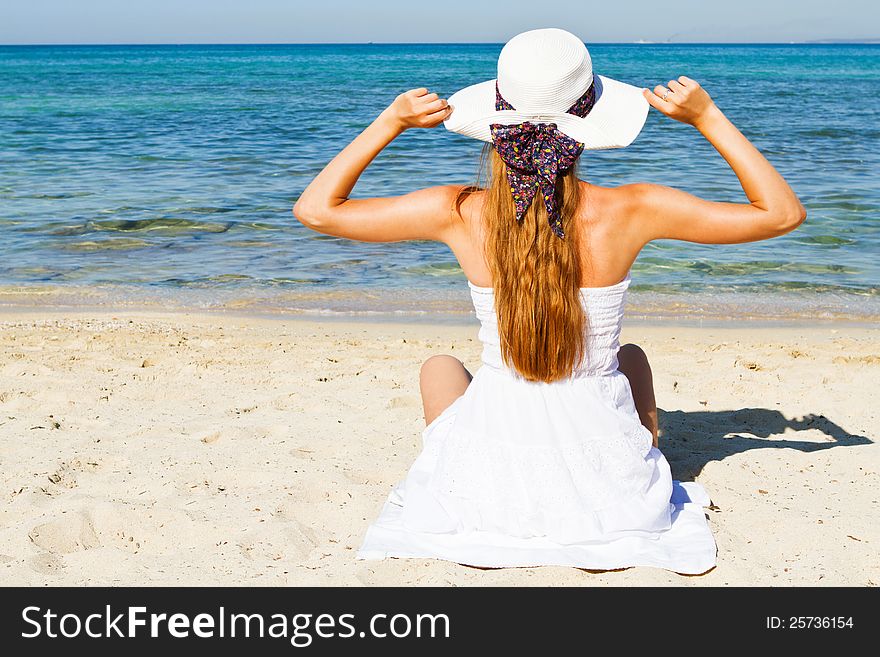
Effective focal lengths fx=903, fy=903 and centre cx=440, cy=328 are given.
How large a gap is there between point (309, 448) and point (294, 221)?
618 cm

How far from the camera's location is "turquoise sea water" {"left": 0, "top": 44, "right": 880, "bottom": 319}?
7227 millimetres

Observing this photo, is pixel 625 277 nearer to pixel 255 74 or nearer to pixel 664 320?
pixel 664 320

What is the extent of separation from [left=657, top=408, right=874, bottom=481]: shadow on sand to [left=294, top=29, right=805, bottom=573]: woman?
74cm

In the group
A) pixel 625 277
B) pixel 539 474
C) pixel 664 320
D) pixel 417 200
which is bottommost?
pixel 664 320

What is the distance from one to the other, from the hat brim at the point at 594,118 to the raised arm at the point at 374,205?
0.08 meters

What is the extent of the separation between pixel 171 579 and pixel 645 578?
1.47 meters

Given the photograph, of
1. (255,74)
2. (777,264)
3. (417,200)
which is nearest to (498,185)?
(417,200)

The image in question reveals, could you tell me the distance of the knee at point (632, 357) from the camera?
10.7 feet

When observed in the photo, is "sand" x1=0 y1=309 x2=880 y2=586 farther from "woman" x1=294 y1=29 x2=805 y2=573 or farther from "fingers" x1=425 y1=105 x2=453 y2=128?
"fingers" x1=425 y1=105 x2=453 y2=128

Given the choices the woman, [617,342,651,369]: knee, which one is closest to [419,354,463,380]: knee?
the woman

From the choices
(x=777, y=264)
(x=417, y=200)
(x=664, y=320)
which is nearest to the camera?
(x=417, y=200)

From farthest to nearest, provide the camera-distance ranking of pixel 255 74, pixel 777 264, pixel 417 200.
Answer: pixel 255 74, pixel 777 264, pixel 417 200
